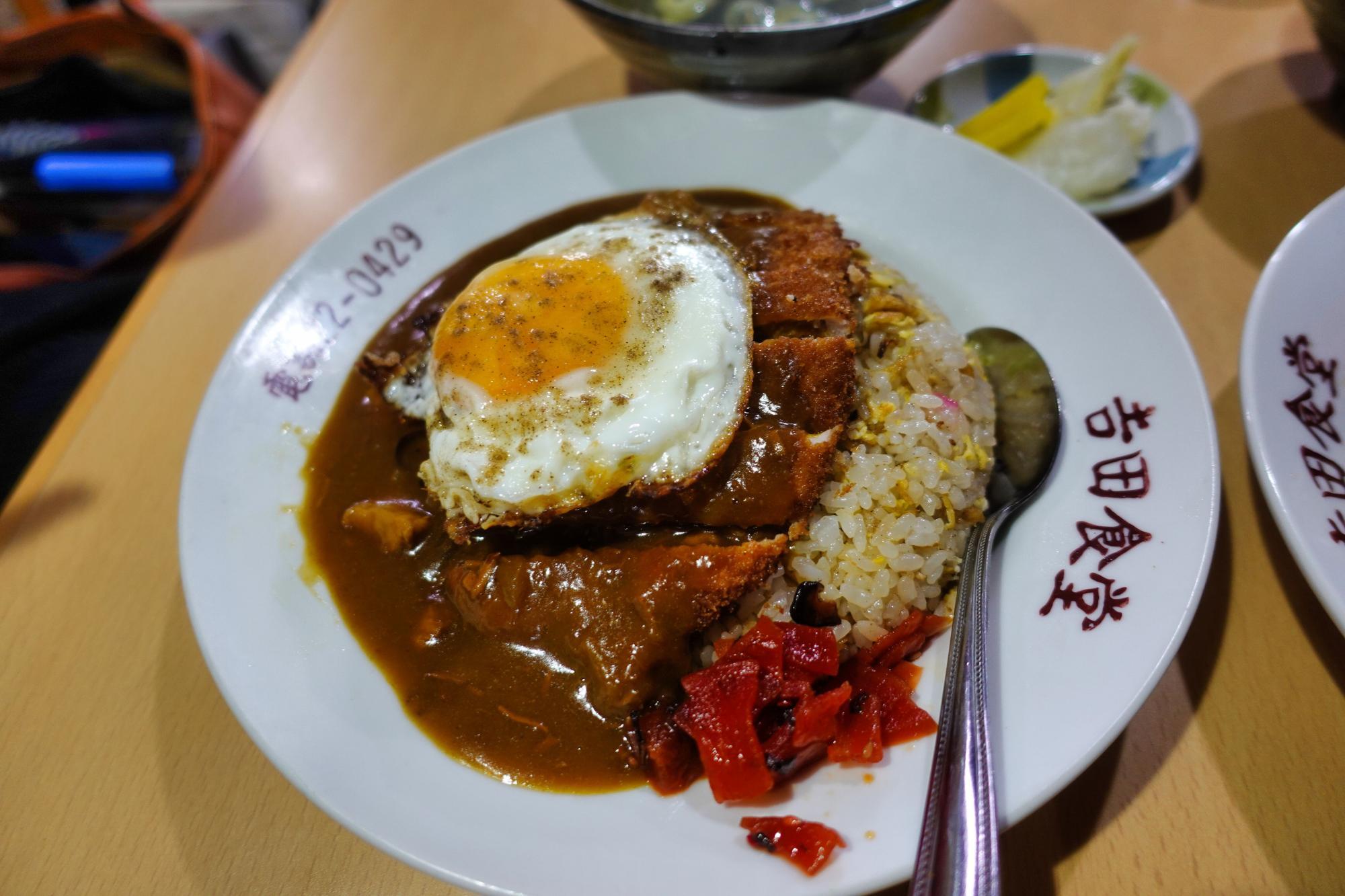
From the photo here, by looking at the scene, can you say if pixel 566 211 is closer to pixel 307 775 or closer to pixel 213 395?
pixel 213 395

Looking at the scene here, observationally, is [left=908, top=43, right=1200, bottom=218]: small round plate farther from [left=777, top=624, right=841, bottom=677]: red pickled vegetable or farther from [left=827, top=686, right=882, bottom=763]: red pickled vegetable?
[left=827, top=686, right=882, bottom=763]: red pickled vegetable

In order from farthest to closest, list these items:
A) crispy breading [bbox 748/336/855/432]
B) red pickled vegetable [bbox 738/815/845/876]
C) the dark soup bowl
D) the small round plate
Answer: the small round plate, the dark soup bowl, crispy breading [bbox 748/336/855/432], red pickled vegetable [bbox 738/815/845/876]

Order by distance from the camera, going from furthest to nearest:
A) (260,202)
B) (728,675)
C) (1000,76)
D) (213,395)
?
1. (260,202)
2. (1000,76)
3. (213,395)
4. (728,675)

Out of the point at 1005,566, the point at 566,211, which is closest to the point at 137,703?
the point at 566,211

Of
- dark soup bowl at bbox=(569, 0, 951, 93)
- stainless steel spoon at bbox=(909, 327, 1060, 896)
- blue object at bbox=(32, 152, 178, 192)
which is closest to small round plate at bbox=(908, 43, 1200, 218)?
dark soup bowl at bbox=(569, 0, 951, 93)

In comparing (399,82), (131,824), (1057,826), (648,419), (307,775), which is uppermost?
(399,82)

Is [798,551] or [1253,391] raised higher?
[1253,391]

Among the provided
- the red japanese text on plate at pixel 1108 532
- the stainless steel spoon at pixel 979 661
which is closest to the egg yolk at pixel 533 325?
the stainless steel spoon at pixel 979 661
